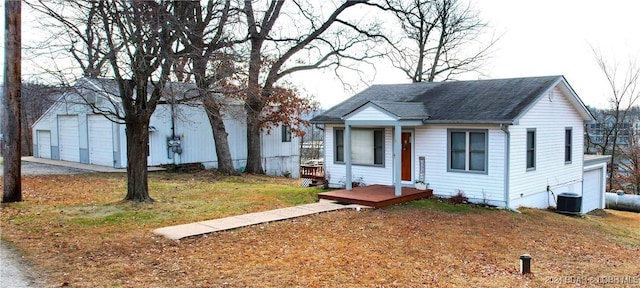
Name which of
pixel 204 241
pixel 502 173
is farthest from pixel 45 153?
pixel 502 173

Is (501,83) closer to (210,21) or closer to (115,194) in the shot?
(210,21)

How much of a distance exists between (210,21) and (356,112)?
4.96m

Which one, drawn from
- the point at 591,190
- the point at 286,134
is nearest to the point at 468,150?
the point at 591,190

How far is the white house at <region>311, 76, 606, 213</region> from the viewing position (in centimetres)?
1305

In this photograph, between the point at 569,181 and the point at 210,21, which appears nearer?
the point at 210,21

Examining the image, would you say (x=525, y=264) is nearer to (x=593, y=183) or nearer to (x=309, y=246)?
(x=309, y=246)

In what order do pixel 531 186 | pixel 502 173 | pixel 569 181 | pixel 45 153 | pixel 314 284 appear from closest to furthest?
pixel 314 284, pixel 502 173, pixel 531 186, pixel 569 181, pixel 45 153

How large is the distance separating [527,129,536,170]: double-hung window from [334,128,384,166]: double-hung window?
14.2 feet

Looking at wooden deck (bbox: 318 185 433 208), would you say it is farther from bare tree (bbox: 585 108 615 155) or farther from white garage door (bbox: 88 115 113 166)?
bare tree (bbox: 585 108 615 155)

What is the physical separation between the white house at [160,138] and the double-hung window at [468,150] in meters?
10.6

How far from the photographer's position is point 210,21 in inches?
517

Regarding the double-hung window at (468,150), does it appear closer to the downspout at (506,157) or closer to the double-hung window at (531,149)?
the downspout at (506,157)

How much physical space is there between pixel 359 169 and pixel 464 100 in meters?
4.00

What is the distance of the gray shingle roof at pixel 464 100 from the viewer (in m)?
13.2
